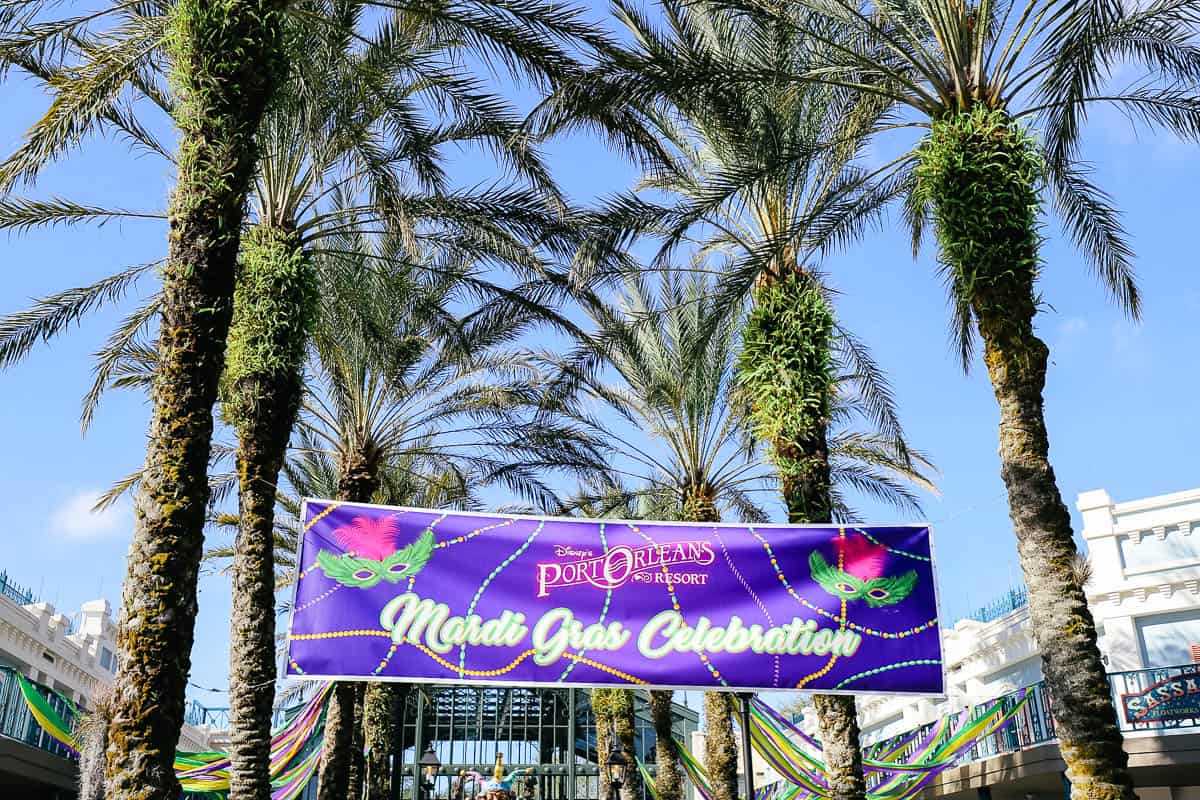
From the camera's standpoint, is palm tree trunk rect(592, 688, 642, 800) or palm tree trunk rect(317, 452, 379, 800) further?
palm tree trunk rect(592, 688, 642, 800)

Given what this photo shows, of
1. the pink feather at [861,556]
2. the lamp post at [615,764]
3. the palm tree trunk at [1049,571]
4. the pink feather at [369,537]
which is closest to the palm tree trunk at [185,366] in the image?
the pink feather at [369,537]

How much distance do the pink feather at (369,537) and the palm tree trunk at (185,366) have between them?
337cm

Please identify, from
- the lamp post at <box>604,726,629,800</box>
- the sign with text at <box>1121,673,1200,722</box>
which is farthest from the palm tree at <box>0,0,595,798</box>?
the sign with text at <box>1121,673,1200,722</box>

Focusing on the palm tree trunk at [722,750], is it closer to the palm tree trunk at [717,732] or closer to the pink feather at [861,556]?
the palm tree trunk at [717,732]

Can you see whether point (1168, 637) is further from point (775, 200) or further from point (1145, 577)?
point (775, 200)

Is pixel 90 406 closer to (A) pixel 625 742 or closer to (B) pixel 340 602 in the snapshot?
(B) pixel 340 602

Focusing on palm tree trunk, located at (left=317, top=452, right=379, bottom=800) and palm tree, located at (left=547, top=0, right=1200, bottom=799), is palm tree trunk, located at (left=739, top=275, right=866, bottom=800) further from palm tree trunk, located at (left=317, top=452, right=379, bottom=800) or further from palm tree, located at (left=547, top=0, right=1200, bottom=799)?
palm tree trunk, located at (left=317, top=452, right=379, bottom=800)

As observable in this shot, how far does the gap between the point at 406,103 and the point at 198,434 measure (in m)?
7.10

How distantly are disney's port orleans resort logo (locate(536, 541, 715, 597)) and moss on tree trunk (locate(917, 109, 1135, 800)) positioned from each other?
3.17 m

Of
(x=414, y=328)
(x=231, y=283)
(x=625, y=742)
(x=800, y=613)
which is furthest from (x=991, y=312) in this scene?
(x=625, y=742)

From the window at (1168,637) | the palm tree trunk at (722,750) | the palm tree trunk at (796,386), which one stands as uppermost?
the palm tree trunk at (796,386)

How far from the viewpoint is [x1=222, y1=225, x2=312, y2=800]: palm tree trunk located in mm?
11750

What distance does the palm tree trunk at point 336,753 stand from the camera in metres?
15.0

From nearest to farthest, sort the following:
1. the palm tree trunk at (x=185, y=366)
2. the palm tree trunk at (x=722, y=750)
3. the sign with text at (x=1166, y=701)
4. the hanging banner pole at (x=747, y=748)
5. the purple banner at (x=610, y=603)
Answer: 1. the palm tree trunk at (x=185, y=366)
2. the hanging banner pole at (x=747, y=748)
3. the purple banner at (x=610, y=603)
4. the sign with text at (x=1166, y=701)
5. the palm tree trunk at (x=722, y=750)
